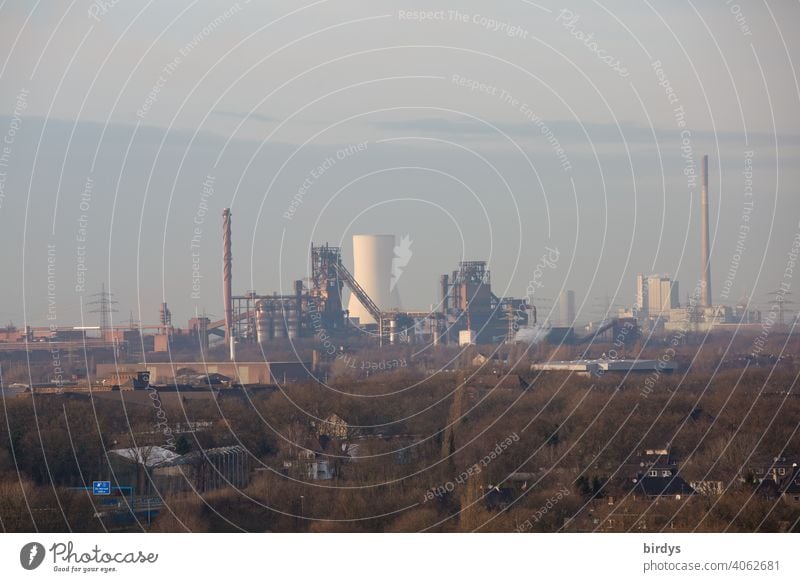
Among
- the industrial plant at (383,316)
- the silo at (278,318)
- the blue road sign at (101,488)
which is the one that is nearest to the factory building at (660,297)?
the industrial plant at (383,316)

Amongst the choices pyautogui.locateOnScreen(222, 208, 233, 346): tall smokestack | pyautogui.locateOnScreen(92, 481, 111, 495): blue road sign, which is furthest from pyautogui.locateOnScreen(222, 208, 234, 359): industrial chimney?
pyautogui.locateOnScreen(92, 481, 111, 495): blue road sign

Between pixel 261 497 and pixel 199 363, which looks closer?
pixel 261 497

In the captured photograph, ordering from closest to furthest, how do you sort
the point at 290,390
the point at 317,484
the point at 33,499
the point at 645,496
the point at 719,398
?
1. the point at 33,499
2. the point at 645,496
3. the point at 317,484
4. the point at 719,398
5. the point at 290,390
